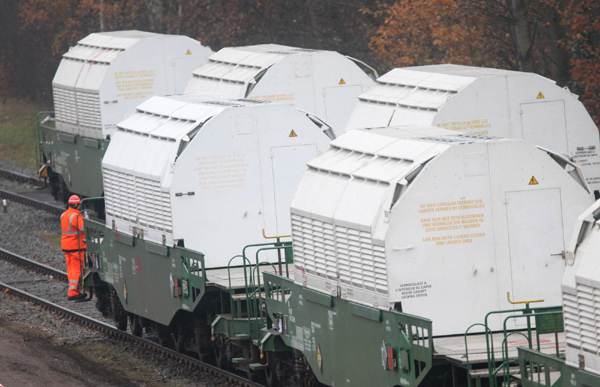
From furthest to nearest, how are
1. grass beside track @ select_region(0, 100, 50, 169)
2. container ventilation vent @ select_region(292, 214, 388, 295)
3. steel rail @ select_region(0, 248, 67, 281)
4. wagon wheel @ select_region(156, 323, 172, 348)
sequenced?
1. grass beside track @ select_region(0, 100, 50, 169)
2. steel rail @ select_region(0, 248, 67, 281)
3. wagon wheel @ select_region(156, 323, 172, 348)
4. container ventilation vent @ select_region(292, 214, 388, 295)

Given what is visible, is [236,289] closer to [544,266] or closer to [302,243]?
[302,243]

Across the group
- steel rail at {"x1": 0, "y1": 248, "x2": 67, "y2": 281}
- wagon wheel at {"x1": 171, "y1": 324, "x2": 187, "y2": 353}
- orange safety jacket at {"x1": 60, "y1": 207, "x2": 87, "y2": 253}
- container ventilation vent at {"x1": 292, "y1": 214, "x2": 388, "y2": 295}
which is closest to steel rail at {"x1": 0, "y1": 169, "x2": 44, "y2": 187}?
steel rail at {"x1": 0, "y1": 248, "x2": 67, "y2": 281}

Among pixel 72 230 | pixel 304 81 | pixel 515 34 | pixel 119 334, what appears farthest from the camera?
pixel 515 34

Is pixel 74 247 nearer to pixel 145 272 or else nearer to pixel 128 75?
pixel 145 272

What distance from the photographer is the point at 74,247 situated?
20781 mm

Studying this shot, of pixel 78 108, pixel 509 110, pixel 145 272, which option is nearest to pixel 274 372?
pixel 145 272

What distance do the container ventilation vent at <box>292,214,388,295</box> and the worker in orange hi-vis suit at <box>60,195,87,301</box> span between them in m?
6.73

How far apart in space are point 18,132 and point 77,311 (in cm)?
2213

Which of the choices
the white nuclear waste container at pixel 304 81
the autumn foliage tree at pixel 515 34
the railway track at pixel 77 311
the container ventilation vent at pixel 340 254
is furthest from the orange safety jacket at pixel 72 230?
the autumn foliage tree at pixel 515 34

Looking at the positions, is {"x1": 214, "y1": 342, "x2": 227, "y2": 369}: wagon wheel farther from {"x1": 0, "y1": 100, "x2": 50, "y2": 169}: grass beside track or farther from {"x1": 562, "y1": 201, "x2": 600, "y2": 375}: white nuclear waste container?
{"x1": 0, "y1": 100, "x2": 50, "y2": 169}: grass beside track

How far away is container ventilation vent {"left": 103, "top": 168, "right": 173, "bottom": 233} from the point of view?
17641 mm

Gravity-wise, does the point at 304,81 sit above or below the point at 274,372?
above

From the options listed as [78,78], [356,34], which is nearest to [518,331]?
[78,78]

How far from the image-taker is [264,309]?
15.9m
